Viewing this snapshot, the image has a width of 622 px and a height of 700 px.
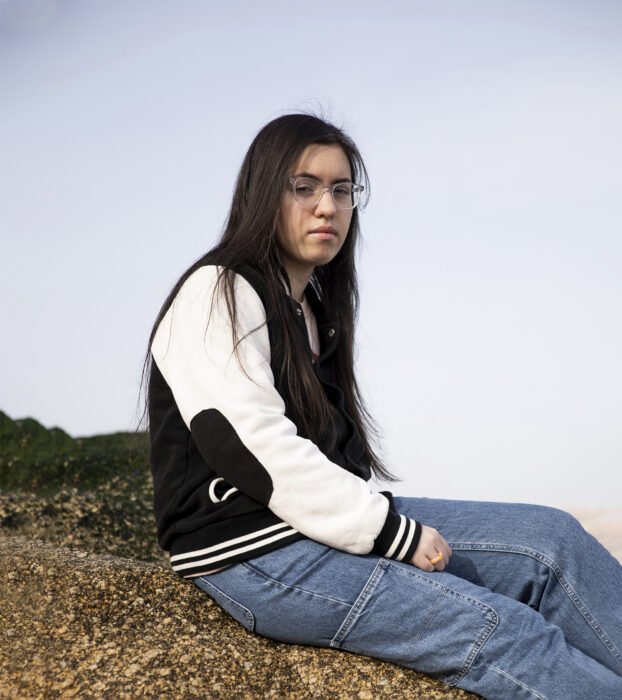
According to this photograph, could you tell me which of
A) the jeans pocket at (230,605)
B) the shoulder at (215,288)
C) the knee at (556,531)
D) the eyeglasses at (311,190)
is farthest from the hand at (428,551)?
the eyeglasses at (311,190)

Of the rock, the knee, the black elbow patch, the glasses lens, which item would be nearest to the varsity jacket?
the black elbow patch

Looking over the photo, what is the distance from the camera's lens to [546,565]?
10.2 feet

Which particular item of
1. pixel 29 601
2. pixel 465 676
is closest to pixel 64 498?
pixel 29 601

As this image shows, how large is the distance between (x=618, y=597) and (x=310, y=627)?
49.7 inches

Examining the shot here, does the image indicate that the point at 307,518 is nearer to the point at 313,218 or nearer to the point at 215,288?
the point at 215,288

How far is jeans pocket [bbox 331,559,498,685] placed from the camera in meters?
2.69

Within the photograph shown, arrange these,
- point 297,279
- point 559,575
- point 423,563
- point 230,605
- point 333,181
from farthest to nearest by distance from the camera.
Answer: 1. point 297,279
2. point 333,181
3. point 559,575
4. point 230,605
5. point 423,563

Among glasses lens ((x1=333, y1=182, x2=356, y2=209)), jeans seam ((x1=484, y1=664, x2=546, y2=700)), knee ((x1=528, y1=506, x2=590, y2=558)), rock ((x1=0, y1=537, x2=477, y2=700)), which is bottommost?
rock ((x1=0, y1=537, x2=477, y2=700))

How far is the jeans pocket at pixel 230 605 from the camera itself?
9.55 ft

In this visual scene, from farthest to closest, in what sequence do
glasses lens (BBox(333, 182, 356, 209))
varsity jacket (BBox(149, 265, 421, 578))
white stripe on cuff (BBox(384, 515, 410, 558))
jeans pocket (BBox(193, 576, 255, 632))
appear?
1. glasses lens (BBox(333, 182, 356, 209))
2. jeans pocket (BBox(193, 576, 255, 632))
3. white stripe on cuff (BBox(384, 515, 410, 558))
4. varsity jacket (BBox(149, 265, 421, 578))

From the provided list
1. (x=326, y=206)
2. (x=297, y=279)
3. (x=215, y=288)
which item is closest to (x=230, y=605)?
(x=215, y=288)

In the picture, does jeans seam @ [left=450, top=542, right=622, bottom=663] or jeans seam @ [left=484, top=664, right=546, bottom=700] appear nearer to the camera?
jeans seam @ [left=484, top=664, right=546, bottom=700]

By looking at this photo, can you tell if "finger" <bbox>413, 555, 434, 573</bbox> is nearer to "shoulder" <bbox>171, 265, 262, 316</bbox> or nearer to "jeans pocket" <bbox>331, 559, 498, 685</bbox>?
"jeans pocket" <bbox>331, 559, 498, 685</bbox>

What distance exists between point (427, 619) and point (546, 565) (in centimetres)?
66
